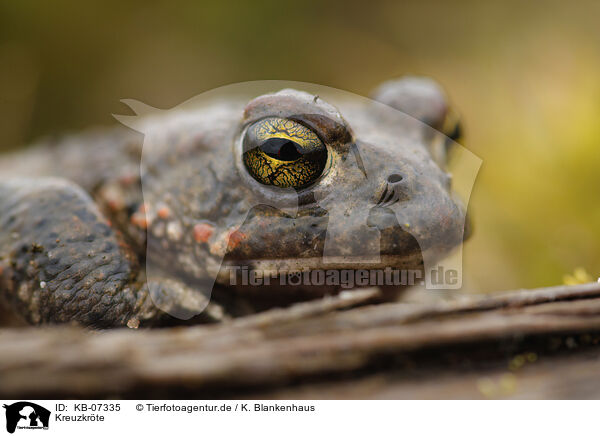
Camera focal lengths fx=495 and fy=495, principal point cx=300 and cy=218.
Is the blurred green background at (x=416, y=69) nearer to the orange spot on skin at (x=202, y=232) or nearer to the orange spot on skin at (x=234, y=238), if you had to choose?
the orange spot on skin at (x=202, y=232)

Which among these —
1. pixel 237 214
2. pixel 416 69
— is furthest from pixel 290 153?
pixel 416 69

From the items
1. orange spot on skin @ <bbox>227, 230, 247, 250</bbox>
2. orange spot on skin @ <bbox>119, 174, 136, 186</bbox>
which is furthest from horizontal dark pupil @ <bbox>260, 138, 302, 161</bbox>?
orange spot on skin @ <bbox>119, 174, 136, 186</bbox>

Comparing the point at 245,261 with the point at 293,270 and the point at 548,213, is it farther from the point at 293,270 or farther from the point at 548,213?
the point at 548,213

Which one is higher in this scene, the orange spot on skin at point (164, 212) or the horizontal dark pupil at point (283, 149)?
the horizontal dark pupil at point (283, 149)

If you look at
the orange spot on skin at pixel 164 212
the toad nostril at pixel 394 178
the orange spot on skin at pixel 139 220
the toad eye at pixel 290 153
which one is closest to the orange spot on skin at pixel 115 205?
the orange spot on skin at pixel 139 220

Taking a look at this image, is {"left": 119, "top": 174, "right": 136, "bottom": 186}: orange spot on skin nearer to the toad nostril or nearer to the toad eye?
the toad eye

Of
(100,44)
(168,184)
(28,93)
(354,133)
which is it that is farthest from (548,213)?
(100,44)
